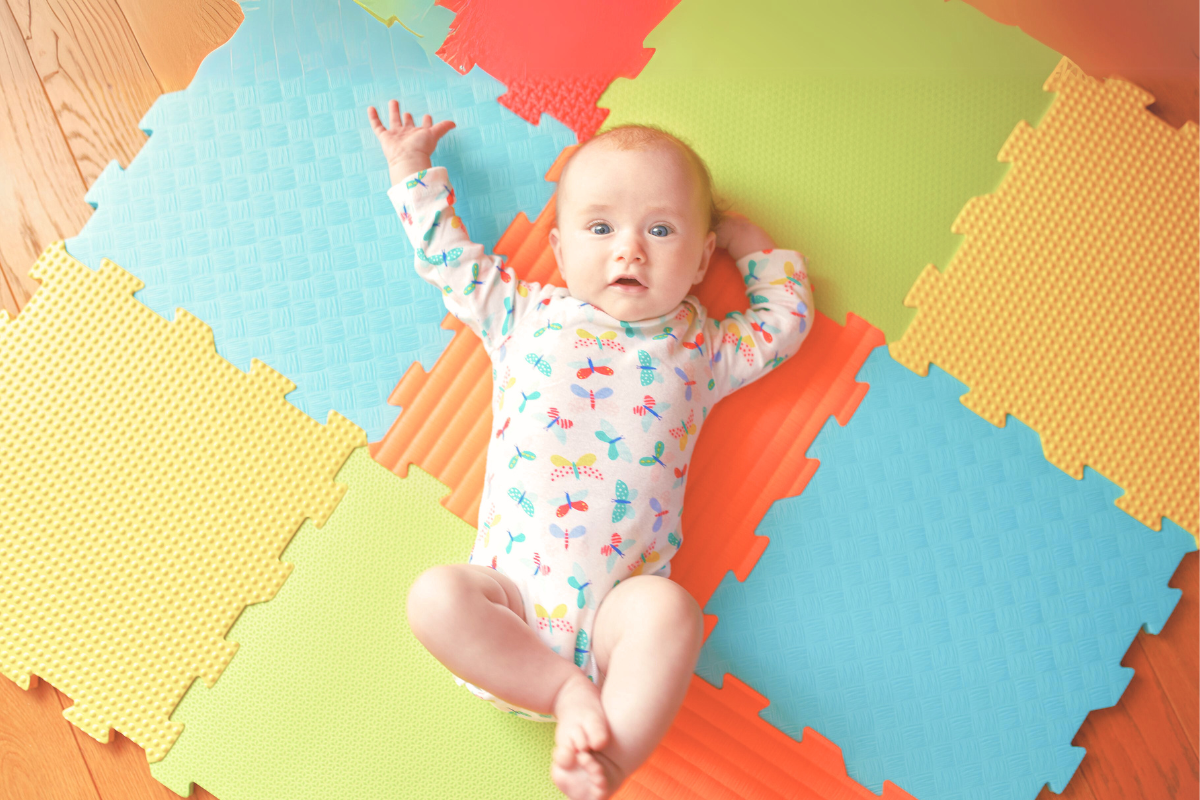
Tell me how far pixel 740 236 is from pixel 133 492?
3.09ft

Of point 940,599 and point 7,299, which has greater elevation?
point 940,599

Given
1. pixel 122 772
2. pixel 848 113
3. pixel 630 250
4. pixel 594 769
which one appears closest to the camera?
pixel 594 769

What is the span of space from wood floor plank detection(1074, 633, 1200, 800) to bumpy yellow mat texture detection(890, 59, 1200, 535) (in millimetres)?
253

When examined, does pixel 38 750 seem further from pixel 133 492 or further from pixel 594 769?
pixel 594 769

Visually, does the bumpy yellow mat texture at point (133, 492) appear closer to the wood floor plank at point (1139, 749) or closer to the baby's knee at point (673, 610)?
the baby's knee at point (673, 610)

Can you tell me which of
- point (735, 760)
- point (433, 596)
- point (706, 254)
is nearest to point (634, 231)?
point (706, 254)

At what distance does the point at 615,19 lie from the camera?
3.70 ft

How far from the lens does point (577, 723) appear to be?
768 mm

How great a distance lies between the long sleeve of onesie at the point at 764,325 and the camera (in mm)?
1001

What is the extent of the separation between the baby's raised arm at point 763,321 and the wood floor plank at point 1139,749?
69 cm

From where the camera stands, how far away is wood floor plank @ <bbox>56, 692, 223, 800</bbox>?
39.5 inches

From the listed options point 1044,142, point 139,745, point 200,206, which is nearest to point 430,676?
point 139,745

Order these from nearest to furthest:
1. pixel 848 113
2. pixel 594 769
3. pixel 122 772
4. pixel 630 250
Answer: pixel 594 769
pixel 630 250
pixel 122 772
pixel 848 113

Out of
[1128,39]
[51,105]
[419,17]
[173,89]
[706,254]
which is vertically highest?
[1128,39]
